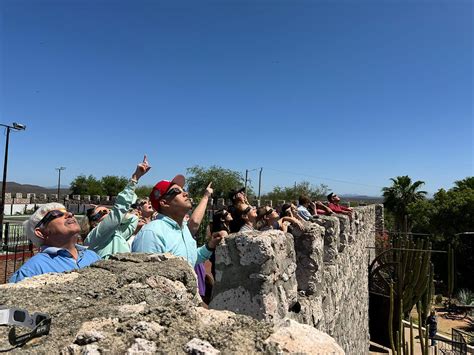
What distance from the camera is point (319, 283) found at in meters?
3.20

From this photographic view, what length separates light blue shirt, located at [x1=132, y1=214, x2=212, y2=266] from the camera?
2.70 metres

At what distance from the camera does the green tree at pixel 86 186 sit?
159 ft

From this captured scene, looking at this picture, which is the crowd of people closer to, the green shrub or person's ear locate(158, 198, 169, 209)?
person's ear locate(158, 198, 169, 209)

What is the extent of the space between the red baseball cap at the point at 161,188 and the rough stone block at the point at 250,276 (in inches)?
43.5

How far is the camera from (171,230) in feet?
9.45

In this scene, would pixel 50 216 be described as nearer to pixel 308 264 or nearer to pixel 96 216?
pixel 96 216

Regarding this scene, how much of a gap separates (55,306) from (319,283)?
88.0 inches

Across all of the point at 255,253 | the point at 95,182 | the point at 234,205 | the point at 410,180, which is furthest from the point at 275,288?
the point at 95,182

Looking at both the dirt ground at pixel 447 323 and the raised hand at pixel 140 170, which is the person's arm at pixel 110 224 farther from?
the dirt ground at pixel 447 323

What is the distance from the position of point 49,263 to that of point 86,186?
5071cm

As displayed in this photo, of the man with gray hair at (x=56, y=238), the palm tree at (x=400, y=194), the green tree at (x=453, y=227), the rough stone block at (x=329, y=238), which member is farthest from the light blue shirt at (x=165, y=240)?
the palm tree at (x=400, y=194)

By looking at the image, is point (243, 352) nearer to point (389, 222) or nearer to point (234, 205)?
point (234, 205)

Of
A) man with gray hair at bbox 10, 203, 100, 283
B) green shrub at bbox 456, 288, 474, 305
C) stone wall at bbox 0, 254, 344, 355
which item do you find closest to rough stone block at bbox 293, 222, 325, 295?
stone wall at bbox 0, 254, 344, 355

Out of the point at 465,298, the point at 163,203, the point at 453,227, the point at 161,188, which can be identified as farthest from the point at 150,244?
the point at 453,227
